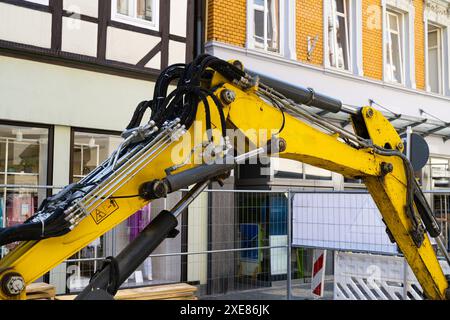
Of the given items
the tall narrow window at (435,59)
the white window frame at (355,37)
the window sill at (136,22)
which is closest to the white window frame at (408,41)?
the tall narrow window at (435,59)

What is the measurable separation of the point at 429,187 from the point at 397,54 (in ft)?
12.5

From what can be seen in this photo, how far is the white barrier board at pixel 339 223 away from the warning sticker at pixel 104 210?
510 cm

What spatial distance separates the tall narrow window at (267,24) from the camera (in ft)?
38.8

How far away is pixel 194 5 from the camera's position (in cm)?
1067

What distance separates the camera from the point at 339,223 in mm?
8109

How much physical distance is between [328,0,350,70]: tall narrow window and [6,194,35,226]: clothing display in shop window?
26.6 ft

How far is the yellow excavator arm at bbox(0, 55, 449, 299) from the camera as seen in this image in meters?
2.98

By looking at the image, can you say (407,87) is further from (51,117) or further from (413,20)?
(51,117)

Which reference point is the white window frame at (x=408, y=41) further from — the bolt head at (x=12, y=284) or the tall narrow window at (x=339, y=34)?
the bolt head at (x=12, y=284)

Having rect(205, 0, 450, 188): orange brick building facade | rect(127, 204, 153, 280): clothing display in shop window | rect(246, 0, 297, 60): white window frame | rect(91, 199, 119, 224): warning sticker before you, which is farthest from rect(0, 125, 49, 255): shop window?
rect(246, 0, 297, 60): white window frame

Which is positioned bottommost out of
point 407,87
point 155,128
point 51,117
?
point 155,128

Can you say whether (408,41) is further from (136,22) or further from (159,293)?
(159,293)

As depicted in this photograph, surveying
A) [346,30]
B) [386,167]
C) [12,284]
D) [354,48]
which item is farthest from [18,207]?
[346,30]
